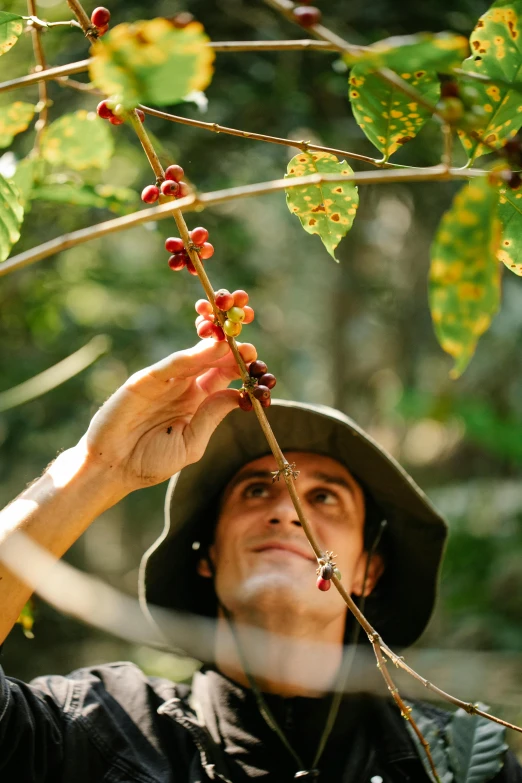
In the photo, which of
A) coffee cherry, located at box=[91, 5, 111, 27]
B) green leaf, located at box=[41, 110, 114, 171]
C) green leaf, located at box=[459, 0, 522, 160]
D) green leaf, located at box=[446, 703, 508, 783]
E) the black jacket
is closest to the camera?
green leaf, located at box=[459, 0, 522, 160]

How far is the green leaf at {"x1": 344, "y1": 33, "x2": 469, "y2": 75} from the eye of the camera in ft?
1.47

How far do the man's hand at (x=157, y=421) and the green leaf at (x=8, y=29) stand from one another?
53 centimetres

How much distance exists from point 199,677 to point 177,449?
2.60 ft

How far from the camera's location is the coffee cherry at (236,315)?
898 millimetres

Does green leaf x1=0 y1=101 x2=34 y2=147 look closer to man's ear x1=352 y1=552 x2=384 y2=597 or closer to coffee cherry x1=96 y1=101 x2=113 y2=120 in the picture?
coffee cherry x1=96 y1=101 x2=113 y2=120

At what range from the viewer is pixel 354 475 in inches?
72.5

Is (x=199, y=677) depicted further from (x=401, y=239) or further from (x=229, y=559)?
(x=401, y=239)

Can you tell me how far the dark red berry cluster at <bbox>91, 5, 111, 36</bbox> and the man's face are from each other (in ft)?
3.72

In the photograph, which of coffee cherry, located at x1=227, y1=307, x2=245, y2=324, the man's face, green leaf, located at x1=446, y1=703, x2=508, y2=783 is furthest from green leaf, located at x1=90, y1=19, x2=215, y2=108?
green leaf, located at x1=446, y1=703, x2=508, y2=783

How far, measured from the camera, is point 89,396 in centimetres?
350

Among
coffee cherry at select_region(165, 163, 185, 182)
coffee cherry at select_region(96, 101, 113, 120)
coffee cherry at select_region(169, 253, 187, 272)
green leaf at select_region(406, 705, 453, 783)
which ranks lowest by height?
green leaf at select_region(406, 705, 453, 783)

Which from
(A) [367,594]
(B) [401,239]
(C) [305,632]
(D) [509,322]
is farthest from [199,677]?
(B) [401,239]

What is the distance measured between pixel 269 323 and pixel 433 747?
11.7 ft

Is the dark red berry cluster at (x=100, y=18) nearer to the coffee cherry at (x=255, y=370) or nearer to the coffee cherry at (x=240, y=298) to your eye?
the coffee cherry at (x=240, y=298)
